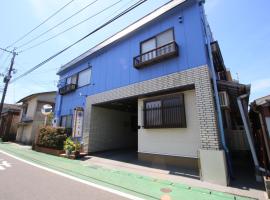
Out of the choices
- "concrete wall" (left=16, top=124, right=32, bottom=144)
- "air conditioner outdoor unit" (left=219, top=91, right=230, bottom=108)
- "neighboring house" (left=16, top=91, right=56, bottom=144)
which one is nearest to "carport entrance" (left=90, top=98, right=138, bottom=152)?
"air conditioner outdoor unit" (left=219, top=91, right=230, bottom=108)

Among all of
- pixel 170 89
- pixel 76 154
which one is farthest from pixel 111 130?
pixel 170 89

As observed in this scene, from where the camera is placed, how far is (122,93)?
8.80m

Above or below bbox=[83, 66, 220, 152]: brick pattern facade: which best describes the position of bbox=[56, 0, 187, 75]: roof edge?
above

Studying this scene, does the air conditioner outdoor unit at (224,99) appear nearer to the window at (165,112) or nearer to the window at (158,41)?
the window at (165,112)

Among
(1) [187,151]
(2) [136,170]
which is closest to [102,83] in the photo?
(2) [136,170]

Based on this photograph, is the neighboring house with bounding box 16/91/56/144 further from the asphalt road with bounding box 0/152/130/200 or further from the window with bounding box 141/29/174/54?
the window with bounding box 141/29/174/54

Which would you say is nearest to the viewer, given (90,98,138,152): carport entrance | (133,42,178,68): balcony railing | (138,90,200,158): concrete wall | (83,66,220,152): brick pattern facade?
(83,66,220,152): brick pattern facade

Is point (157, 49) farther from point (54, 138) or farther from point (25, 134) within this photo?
point (25, 134)

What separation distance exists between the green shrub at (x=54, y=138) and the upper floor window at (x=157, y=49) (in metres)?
7.09

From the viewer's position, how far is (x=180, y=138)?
672 cm

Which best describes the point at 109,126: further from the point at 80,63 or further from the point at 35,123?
the point at 35,123

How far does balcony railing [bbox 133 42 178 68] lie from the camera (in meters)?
7.02

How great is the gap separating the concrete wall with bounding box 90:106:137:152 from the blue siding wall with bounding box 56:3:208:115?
173 centimetres

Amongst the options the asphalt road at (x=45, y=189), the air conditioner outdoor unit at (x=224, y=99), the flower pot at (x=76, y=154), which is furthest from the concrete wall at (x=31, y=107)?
the air conditioner outdoor unit at (x=224, y=99)
